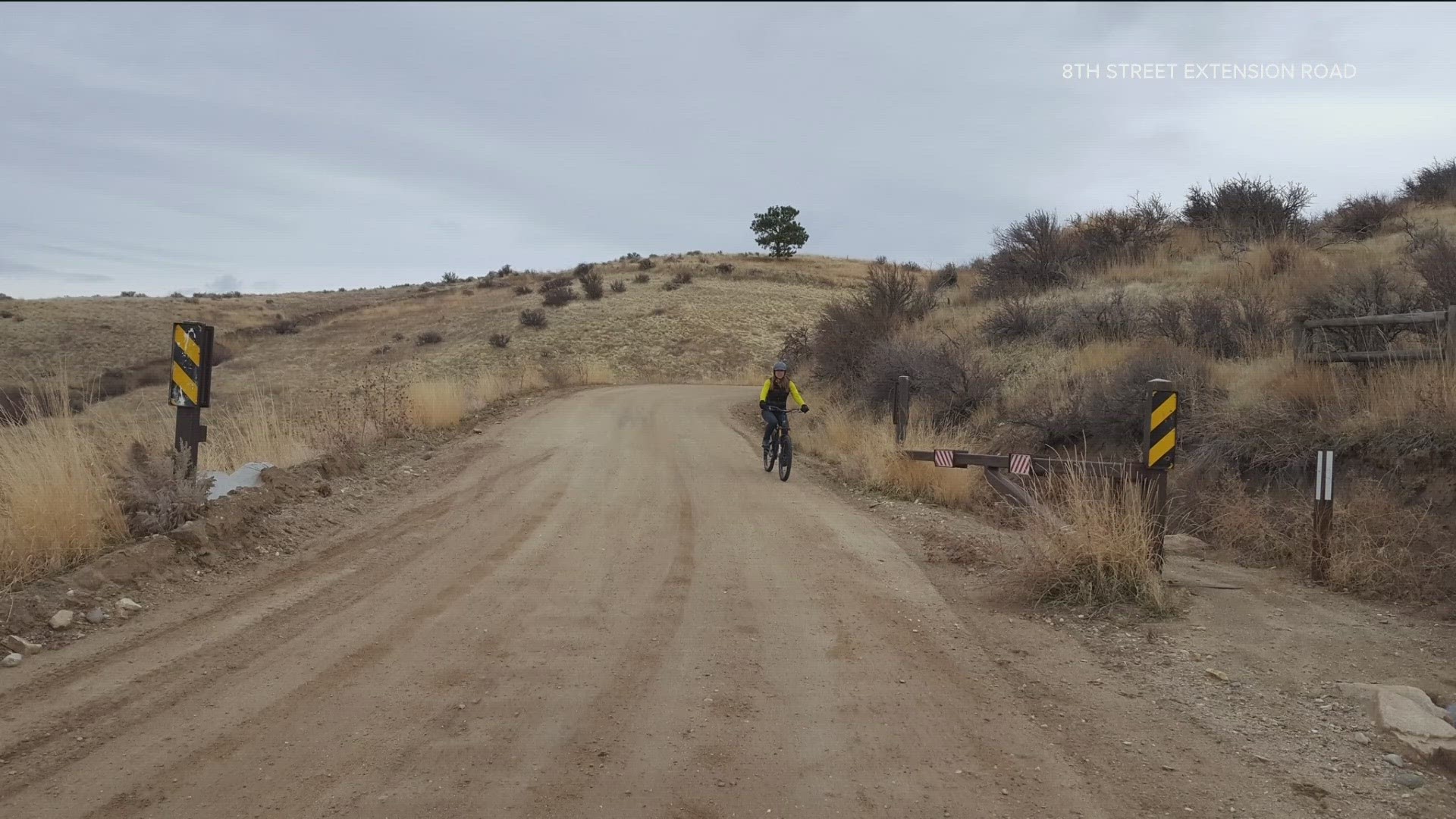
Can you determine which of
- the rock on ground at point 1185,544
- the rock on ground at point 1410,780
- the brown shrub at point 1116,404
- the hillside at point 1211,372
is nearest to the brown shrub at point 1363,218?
the hillside at point 1211,372

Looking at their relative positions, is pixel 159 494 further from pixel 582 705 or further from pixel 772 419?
pixel 772 419

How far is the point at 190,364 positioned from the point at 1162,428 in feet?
26.7

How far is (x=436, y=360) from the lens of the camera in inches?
1501

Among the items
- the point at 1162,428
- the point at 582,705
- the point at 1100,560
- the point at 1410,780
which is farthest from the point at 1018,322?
the point at 582,705

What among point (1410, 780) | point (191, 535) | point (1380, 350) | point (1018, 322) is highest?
point (1018, 322)

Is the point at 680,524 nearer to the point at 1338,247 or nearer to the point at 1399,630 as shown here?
the point at 1399,630

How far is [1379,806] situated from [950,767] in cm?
180

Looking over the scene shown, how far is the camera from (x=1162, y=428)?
7.25 m

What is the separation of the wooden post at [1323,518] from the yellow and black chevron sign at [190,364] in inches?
370

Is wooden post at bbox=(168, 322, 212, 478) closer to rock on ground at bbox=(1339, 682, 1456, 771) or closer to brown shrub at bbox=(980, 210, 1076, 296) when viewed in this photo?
rock on ground at bbox=(1339, 682, 1456, 771)

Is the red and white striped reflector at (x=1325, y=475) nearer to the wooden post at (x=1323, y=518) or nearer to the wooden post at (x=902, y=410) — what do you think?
the wooden post at (x=1323, y=518)

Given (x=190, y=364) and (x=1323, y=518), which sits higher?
(x=190, y=364)

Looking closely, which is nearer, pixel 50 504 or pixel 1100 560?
pixel 50 504

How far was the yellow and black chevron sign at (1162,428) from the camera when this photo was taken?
722 cm
